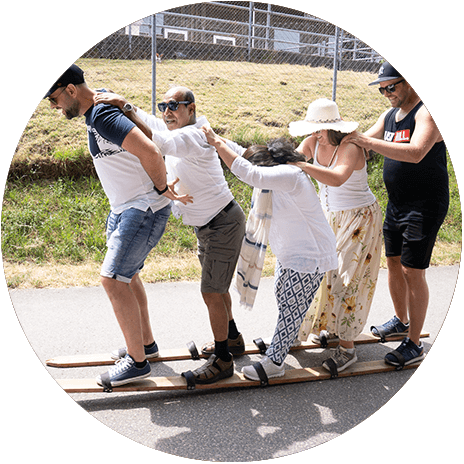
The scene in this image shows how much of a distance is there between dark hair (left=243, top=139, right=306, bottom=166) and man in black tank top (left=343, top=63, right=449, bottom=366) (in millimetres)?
399

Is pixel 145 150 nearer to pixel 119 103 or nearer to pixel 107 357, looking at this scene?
pixel 119 103

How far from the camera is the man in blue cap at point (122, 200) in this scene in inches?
82.4

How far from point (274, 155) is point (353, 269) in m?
0.89

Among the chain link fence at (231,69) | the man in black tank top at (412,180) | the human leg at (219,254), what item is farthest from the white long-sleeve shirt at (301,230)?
the chain link fence at (231,69)

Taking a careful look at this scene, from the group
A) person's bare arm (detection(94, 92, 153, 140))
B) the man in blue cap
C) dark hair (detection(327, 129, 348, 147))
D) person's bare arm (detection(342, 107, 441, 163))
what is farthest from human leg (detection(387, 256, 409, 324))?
person's bare arm (detection(94, 92, 153, 140))

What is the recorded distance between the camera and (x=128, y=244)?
2.27 m

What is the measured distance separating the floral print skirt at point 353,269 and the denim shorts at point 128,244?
45.4 inches

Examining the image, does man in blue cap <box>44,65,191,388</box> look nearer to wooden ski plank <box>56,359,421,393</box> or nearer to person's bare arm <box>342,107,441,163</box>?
wooden ski plank <box>56,359,421,393</box>

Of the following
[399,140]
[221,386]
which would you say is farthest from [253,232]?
[399,140]

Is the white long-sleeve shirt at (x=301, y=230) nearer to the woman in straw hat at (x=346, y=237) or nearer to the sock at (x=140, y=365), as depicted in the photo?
the woman in straw hat at (x=346, y=237)

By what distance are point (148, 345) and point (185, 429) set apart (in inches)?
29.2

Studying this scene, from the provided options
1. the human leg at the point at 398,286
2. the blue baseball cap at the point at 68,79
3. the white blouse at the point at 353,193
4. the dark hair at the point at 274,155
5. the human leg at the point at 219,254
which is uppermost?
the blue baseball cap at the point at 68,79

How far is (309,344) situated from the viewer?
10.0ft

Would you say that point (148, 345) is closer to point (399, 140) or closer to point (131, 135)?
point (131, 135)
